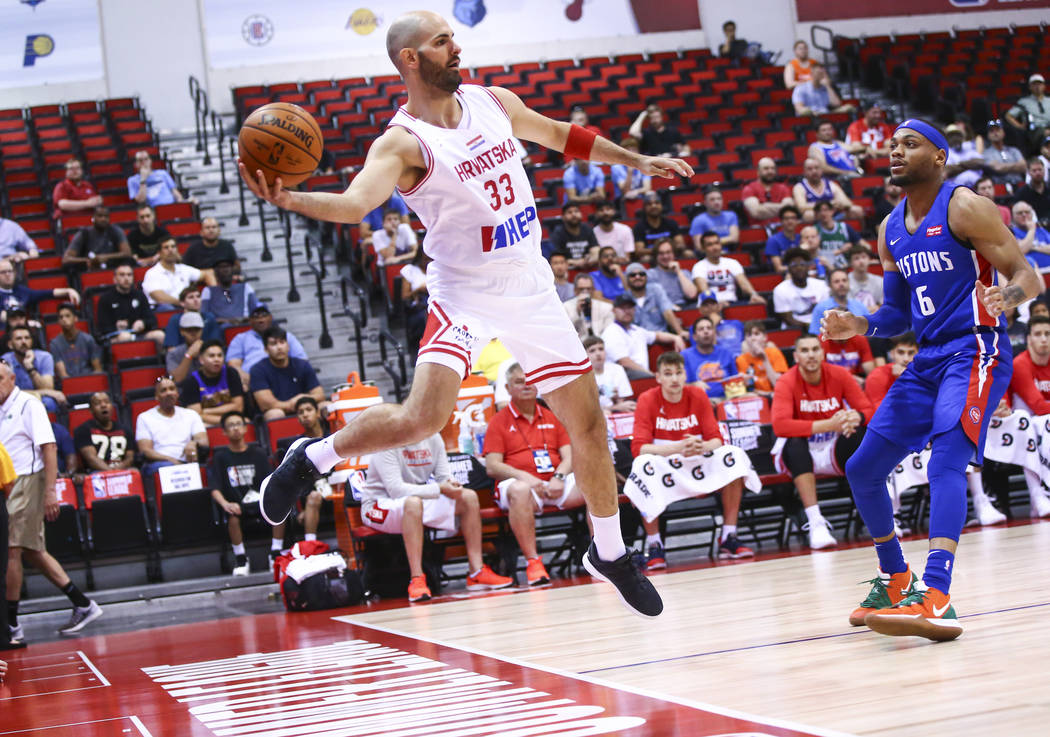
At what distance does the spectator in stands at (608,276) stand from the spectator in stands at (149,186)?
5191 millimetres

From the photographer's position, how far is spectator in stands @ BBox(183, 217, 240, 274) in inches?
440

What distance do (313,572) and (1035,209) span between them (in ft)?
33.2

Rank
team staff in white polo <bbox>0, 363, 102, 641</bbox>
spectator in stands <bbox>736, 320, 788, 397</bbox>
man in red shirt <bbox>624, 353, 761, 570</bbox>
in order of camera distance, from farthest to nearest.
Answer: spectator in stands <bbox>736, 320, 788, 397</bbox>, man in red shirt <bbox>624, 353, 761, 570</bbox>, team staff in white polo <bbox>0, 363, 102, 641</bbox>

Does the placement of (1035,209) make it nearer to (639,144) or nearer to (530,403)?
(639,144)

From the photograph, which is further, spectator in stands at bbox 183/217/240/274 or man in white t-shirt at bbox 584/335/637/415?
spectator in stands at bbox 183/217/240/274

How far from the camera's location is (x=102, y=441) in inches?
335

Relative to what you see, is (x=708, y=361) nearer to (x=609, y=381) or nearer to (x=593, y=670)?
(x=609, y=381)

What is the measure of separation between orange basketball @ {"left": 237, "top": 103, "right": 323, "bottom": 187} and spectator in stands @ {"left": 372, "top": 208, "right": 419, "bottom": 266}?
26.0ft

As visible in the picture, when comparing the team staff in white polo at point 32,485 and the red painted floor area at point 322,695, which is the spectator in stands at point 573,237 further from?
the red painted floor area at point 322,695

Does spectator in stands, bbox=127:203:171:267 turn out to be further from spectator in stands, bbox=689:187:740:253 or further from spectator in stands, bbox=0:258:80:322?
spectator in stands, bbox=689:187:740:253

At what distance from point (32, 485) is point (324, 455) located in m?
4.15

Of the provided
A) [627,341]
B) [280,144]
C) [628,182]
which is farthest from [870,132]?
[280,144]

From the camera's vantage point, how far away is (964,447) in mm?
3803

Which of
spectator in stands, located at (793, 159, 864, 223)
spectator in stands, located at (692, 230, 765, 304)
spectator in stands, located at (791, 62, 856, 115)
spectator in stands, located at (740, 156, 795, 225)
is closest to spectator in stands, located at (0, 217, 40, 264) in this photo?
spectator in stands, located at (692, 230, 765, 304)
